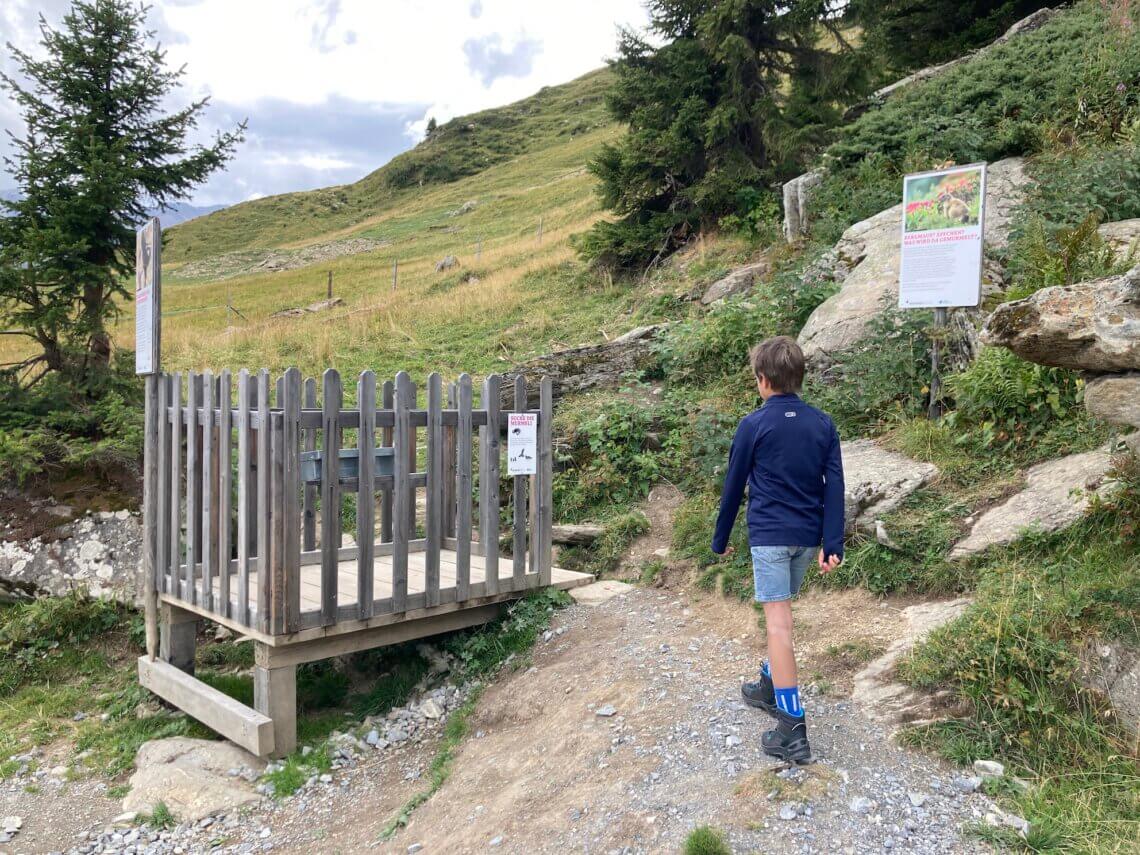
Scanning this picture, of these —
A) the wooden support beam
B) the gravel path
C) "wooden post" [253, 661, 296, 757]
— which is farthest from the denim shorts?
the wooden support beam

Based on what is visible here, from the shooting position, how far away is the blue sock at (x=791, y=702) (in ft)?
10.9

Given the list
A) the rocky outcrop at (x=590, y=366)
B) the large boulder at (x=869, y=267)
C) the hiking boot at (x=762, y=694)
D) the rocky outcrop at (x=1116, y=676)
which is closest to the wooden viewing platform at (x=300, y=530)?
the hiking boot at (x=762, y=694)

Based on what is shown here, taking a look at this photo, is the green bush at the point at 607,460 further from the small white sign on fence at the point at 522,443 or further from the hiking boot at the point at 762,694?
the hiking boot at the point at 762,694

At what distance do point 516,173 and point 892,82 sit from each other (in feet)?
183

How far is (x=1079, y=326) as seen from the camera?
3912 millimetres

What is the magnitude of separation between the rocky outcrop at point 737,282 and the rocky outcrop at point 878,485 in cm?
561

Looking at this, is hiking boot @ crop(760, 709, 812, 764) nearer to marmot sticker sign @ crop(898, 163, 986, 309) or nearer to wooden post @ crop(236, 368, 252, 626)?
wooden post @ crop(236, 368, 252, 626)

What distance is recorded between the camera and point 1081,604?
3693 mm

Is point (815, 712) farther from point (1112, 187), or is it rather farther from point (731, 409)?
point (1112, 187)

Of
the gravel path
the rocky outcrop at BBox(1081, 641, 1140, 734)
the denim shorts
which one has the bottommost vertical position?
the gravel path

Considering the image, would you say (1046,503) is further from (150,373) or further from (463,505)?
(150,373)

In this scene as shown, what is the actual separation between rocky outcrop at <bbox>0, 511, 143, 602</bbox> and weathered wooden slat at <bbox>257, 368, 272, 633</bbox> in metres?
3.22

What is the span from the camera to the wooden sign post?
5.94m

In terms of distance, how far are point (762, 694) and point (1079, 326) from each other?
2385 millimetres
